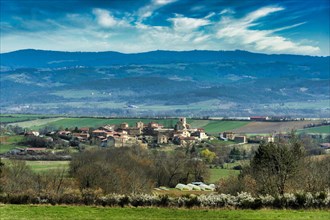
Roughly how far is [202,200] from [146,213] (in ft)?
9.89

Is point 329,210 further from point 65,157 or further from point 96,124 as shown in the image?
point 96,124

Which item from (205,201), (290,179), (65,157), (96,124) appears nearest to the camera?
(205,201)

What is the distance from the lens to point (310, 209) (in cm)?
2166

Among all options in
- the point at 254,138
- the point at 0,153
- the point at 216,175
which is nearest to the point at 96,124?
the point at 254,138

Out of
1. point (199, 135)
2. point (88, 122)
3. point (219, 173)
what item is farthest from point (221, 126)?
point (219, 173)

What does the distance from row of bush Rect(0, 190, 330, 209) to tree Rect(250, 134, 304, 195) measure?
26.5 feet

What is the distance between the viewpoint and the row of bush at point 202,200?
22156mm

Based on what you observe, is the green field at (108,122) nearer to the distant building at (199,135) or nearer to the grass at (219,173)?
the distant building at (199,135)

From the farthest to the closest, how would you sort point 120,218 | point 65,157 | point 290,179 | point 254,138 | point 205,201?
1. point 254,138
2. point 65,157
3. point 290,179
4. point 205,201
5. point 120,218

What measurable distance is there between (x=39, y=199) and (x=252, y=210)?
419 inches

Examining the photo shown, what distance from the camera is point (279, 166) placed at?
32375 mm

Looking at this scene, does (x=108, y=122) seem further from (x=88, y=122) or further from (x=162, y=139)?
(x=162, y=139)

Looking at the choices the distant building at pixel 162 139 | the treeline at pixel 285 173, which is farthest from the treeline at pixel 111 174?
the distant building at pixel 162 139

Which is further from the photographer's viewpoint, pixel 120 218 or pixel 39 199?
pixel 39 199
